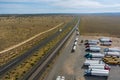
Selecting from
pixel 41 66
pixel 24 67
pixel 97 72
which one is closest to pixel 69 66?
pixel 41 66

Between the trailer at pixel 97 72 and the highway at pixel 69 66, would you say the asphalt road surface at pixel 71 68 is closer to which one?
the highway at pixel 69 66

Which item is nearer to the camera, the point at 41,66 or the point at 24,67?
the point at 24,67

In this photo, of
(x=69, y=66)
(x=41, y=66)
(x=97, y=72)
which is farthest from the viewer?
(x=69, y=66)

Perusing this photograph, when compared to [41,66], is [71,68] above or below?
below

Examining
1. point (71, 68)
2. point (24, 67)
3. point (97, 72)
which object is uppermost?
point (24, 67)

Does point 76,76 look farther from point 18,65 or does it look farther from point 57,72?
point 18,65

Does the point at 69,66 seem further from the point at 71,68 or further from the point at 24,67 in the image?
the point at 24,67

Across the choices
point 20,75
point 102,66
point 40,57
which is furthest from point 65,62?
point 20,75

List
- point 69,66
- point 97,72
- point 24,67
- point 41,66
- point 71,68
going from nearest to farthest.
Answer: point 97,72
point 24,67
point 41,66
point 71,68
point 69,66

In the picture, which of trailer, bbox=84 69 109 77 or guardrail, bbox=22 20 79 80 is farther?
trailer, bbox=84 69 109 77

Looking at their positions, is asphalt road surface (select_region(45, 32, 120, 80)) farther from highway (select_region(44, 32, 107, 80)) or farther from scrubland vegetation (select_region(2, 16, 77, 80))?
scrubland vegetation (select_region(2, 16, 77, 80))

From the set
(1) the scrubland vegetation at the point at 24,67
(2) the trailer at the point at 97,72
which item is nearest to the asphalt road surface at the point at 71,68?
(2) the trailer at the point at 97,72

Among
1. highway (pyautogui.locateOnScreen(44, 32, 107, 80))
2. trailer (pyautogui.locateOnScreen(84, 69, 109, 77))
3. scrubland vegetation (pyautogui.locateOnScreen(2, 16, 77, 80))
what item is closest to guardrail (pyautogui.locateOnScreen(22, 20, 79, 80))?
scrubland vegetation (pyautogui.locateOnScreen(2, 16, 77, 80))
